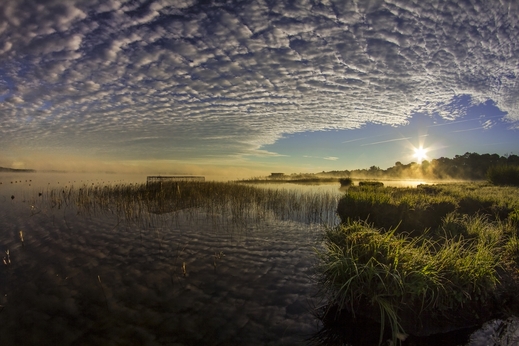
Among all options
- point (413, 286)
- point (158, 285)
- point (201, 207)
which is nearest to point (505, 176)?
point (201, 207)

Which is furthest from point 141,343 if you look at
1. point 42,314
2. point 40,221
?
point 40,221

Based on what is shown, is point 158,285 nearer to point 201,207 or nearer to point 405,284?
point 405,284

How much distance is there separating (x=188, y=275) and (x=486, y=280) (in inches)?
297

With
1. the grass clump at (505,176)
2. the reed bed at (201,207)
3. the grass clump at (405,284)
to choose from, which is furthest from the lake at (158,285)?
the grass clump at (505,176)

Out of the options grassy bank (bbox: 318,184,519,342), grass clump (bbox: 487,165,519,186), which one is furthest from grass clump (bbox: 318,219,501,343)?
grass clump (bbox: 487,165,519,186)

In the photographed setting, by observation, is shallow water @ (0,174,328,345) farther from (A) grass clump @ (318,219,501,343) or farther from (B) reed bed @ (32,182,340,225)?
(B) reed bed @ (32,182,340,225)

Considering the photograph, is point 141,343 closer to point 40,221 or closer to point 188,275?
point 188,275

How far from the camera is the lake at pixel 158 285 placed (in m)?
5.67

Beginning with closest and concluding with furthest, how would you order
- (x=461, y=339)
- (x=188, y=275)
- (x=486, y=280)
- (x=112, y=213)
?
(x=461, y=339)
(x=486, y=280)
(x=188, y=275)
(x=112, y=213)

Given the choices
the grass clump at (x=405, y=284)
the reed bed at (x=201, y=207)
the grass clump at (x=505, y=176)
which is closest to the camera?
the grass clump at (x=405, y=284)

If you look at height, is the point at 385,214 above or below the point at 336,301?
above

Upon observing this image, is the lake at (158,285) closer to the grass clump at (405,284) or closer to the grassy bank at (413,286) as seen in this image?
the grassy bank at (413,286)

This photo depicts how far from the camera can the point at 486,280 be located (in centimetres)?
593

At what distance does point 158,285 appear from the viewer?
7840mm
